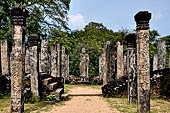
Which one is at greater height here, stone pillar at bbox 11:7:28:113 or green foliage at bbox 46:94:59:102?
stone pillar at bbox 11:7:28:113

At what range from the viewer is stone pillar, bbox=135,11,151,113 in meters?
6.04

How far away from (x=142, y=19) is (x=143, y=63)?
57.5 inches

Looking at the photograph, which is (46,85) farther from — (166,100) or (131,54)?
(166,100)

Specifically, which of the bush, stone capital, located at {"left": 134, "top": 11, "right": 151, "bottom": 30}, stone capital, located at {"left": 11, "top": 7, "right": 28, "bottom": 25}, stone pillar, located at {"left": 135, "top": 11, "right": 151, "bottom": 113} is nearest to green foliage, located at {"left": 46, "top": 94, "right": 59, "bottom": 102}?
the bush

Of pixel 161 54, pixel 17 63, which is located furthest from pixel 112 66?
pixel 17 63

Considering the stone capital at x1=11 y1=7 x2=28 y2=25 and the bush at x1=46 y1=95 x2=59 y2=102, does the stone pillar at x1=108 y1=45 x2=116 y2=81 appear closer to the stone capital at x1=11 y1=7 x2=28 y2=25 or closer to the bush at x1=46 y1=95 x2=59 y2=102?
the bush at x1=46 y1=95 x2=59 y2=102

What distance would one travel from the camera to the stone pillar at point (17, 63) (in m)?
6.44

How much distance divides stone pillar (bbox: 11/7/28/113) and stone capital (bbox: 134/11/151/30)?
13.3 ft

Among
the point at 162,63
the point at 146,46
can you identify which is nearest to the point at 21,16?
the point at 146,46

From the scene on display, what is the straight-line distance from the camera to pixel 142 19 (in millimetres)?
6184

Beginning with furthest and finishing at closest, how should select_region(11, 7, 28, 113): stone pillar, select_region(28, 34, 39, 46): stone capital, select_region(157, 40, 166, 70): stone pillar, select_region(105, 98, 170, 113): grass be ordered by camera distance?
→ 1. select_region(157, 40, 166, 70): stone pillar
2. select_region(28, 34, 39, 46): stone capital
3. select_region(105, 98, 170, 113): grass
4. select_region(11, 7, 28, 113): stone pillar

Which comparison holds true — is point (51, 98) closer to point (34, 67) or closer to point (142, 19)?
point (34, 67)

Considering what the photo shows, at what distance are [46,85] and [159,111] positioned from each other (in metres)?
5.35

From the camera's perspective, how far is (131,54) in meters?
8.59
